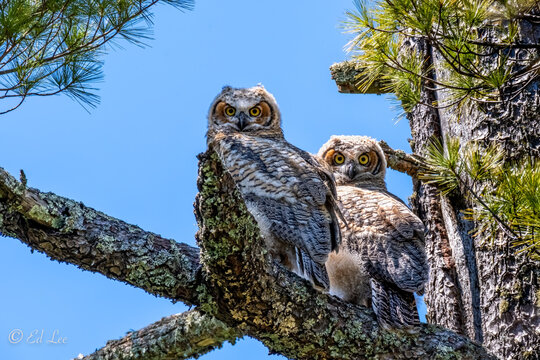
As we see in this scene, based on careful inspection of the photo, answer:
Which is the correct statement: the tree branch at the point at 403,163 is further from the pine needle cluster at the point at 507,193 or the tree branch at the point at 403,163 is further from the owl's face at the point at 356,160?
the pine needle cluster at the point at 507,193

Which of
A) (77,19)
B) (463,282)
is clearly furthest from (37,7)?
(463,282)

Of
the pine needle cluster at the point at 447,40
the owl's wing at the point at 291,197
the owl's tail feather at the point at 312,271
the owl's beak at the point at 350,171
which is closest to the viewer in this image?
the pine needle cluster at the point at 447,40

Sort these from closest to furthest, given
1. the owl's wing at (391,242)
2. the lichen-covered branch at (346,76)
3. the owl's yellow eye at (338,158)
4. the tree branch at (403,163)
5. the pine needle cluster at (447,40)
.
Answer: the pine needle cluster at (447,40), the owl's wing at (391,242), the tree branch at (403,163), the owl's yellow eye at (338,158), the lichen-covered branch at (346,76)

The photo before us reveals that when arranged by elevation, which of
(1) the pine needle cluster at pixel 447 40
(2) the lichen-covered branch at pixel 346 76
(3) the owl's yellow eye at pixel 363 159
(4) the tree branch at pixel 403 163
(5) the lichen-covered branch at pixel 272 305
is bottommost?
(5) the lichen-covered branch at pixel 272 305

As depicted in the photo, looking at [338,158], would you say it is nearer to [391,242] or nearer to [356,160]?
[356,160]

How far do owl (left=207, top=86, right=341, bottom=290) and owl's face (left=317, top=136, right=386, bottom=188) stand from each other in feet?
2.14

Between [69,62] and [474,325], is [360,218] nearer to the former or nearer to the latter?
[474,325]

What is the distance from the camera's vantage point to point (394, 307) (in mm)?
3230

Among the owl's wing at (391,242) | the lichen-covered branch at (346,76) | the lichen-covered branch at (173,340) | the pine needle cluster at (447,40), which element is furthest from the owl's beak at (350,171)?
the lichen-covered branch at (173,340)

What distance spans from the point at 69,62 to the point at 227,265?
5.02 ft

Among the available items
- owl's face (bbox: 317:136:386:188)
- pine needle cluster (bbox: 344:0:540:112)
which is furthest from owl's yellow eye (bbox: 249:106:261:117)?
pine needle cluster (bbox: 344:0:540:112)

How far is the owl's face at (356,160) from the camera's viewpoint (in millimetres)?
4805

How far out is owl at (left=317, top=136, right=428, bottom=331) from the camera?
3.33m

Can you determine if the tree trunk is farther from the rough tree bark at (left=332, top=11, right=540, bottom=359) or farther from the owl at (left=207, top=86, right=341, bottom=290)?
the owl at (left=207, top=86, right=341, bottom=290)
